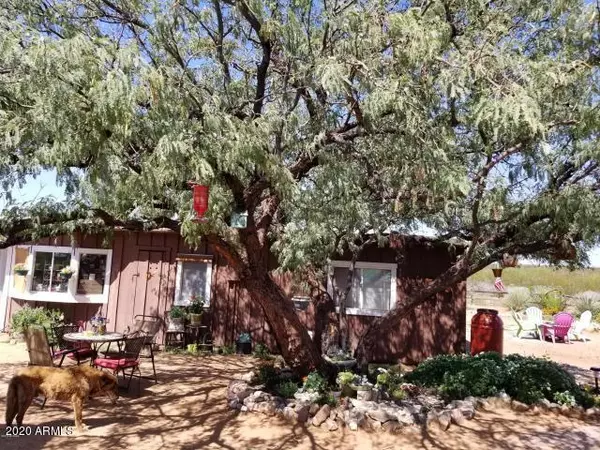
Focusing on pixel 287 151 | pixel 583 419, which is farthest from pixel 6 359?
pixel 583 419

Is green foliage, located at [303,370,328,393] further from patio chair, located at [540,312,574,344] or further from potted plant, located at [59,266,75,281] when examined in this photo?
patio chair, located at [540,312,574,344]

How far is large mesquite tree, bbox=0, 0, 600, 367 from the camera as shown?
3.67 metres

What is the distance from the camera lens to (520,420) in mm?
5738

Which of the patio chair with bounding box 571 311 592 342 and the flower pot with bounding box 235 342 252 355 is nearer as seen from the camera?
the flower pot with bounding box 235 342 252 355

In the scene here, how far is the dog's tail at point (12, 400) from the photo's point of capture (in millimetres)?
4723

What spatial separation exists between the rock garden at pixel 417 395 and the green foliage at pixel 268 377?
1 cm

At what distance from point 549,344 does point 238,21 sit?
11.5 metres

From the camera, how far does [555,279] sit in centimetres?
2258

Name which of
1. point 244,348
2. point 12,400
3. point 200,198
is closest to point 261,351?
point 244,348

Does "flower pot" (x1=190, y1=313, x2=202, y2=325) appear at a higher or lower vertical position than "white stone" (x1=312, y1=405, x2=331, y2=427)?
higher

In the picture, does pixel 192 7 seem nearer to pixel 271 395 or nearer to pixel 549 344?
pixel 271 395

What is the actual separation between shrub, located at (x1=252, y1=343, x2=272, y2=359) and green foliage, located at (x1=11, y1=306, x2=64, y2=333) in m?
3.92

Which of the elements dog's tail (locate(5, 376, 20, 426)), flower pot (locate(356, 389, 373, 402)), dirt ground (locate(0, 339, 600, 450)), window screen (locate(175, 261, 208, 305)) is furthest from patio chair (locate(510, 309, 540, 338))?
dog's tail (locate(5, 376, 20, 426))

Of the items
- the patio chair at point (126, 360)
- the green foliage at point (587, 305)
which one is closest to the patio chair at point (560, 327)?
the green foliage at point (587, 305)
